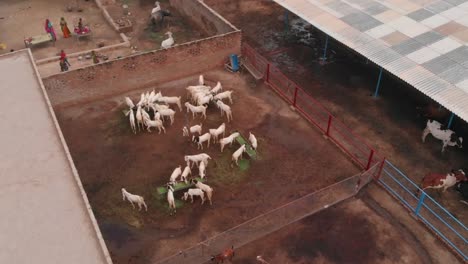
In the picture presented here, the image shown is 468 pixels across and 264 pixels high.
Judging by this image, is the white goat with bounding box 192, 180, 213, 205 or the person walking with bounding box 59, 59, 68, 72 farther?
the person walking with bounding box 59, 59, 68, 72

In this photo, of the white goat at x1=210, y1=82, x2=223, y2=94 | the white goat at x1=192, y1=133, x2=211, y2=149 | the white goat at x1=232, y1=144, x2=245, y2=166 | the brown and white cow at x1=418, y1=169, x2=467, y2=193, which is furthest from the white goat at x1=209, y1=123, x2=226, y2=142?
the brown and white cow at x1=418, y1=169, x2=467, y2=193

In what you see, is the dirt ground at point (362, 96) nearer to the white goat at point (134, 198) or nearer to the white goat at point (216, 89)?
the white goat at point (216, 89)

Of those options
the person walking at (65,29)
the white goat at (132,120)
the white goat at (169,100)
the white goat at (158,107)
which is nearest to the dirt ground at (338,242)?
the white goat at (132,120)

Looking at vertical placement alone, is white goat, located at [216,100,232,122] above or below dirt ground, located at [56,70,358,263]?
above

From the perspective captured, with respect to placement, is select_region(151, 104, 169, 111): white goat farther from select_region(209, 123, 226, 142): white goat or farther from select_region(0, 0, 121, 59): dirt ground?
select_region(0, 0, 121, 59): dirt ground

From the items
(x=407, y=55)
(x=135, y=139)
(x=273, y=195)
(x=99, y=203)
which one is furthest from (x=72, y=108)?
(x=407, y=55)

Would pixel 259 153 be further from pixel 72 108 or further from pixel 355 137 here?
pixel 72 108
